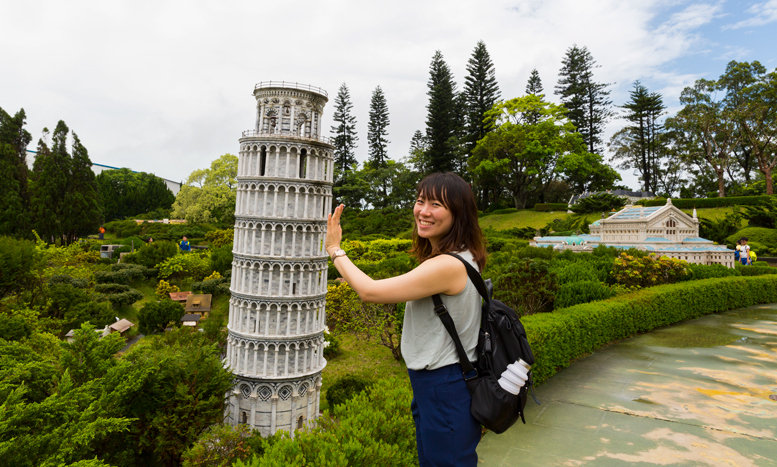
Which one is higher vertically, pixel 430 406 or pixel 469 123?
pixel 469 123

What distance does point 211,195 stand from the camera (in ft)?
151

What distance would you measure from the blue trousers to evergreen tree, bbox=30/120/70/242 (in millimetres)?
36428

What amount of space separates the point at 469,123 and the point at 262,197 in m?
38.2

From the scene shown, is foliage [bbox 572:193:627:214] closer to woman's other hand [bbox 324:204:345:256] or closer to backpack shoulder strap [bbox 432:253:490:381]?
backpack shoulder strap [bbox 432:253:490:381]

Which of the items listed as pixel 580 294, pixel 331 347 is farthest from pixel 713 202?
pixel 331 347

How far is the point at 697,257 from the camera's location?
20.0 metres

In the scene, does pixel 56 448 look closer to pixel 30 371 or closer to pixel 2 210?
pixel 30 371

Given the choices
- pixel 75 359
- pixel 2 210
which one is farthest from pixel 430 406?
pixel 2 210

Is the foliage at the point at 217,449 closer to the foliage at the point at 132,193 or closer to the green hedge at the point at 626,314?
the green hedge at the point at 626,314

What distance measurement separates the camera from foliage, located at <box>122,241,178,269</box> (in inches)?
1071

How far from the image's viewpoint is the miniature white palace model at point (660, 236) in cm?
2005

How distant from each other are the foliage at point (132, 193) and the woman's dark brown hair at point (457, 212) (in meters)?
66.2

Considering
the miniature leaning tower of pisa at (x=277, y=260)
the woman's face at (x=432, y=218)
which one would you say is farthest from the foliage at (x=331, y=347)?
the woman's face at (x=432, y=218)

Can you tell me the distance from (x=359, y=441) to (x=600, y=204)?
115 ft
